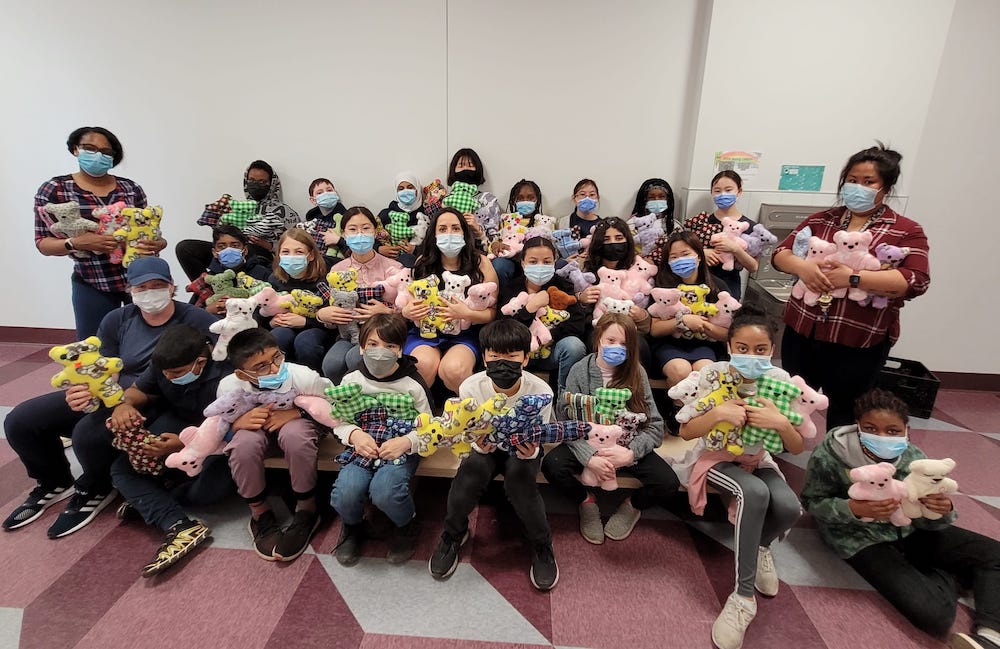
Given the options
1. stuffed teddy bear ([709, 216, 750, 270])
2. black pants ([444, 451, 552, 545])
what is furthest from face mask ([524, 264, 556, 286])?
stuffed teddy bear ([709, 216, 750, 270])

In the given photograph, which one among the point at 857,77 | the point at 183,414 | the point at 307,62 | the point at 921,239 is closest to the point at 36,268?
the point at 307,62

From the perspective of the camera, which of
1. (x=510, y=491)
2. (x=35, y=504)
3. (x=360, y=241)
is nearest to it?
(x=510, y=491)

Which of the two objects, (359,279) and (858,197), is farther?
(359,279)

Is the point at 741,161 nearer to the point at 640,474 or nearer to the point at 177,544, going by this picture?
the point at 640,474

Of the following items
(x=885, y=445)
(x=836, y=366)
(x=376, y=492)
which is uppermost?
(x=836, y=366)

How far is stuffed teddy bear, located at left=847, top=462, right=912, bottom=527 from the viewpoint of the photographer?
5.74 ft

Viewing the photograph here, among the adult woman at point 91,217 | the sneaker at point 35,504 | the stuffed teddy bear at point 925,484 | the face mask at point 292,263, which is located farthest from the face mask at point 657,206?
the sneaker at point 35,504

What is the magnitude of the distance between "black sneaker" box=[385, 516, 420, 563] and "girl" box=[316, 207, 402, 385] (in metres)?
0.85

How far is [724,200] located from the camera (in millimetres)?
3254

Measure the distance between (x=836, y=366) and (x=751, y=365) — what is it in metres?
0.90

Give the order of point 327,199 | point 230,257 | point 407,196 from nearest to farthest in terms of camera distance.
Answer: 1. point 230,257
2. point 407,196
3. point 327,199

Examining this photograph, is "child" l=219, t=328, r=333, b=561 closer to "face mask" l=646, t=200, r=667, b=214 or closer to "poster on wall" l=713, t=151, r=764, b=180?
"face mask" l=646, t=200, r=667, b=214

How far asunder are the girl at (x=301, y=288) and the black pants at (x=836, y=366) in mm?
2646

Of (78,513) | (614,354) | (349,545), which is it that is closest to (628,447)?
(614,354)
